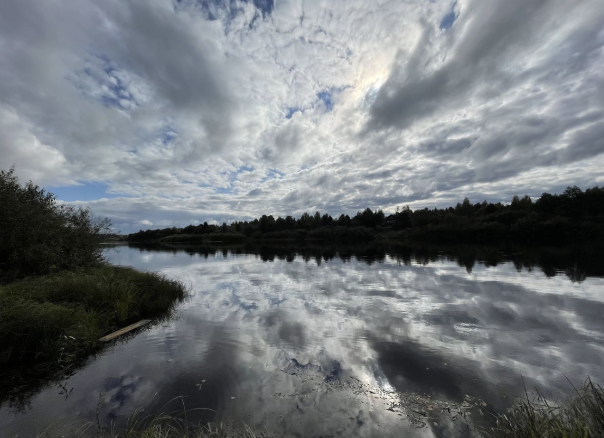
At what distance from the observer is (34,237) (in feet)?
48.3

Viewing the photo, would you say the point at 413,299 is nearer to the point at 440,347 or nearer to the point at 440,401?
the point at 440,347

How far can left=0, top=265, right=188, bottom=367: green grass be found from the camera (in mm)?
8086

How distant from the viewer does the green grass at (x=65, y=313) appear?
8.09 m

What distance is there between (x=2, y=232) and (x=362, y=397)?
53.9 ft

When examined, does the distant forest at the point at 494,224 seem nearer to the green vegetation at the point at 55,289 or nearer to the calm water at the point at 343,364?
the calm water at the point at 343,364

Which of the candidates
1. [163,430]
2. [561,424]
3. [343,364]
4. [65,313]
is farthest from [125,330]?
[561,424]

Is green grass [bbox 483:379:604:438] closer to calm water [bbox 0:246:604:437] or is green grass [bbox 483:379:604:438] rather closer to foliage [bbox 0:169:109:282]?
calm water [bbox 0:246:604:437]

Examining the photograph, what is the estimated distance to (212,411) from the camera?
243 inches

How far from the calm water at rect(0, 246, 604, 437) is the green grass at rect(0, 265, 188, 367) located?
0.95 metres

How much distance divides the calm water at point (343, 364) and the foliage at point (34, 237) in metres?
6.95

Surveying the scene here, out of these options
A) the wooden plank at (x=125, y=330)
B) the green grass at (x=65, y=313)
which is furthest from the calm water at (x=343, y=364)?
the green grass at (x=65, y=313)

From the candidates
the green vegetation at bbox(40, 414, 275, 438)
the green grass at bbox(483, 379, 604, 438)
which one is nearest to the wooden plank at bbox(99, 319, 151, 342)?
the green vegetation at bbox(40, 414, 275, 438)

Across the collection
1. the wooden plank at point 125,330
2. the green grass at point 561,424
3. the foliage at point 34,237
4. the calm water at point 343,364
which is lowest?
the calm water at point 343,364

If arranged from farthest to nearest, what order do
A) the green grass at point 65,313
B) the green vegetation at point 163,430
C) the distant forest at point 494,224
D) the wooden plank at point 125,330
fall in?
the distant forest at point 494,224
the wooden plank at point 125,330
the green grass at point 65,313
the green vegetation at point 163,430
